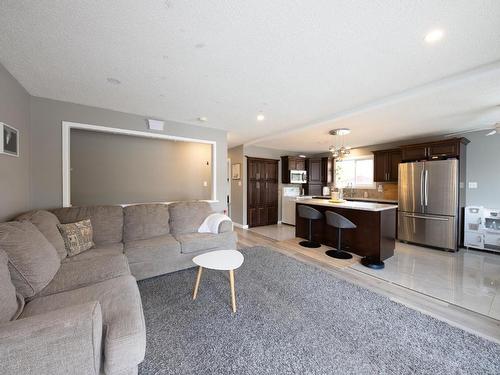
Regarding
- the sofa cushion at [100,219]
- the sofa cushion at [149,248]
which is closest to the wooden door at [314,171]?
the sofa cushion at [149,248]

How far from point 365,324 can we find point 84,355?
2004mm

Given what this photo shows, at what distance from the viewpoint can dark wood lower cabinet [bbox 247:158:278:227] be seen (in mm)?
Result: 5707

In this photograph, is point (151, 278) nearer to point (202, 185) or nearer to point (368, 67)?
point (202, 185)

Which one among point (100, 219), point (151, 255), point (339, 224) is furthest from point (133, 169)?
point (339, 224)

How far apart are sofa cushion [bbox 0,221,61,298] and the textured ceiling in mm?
1500

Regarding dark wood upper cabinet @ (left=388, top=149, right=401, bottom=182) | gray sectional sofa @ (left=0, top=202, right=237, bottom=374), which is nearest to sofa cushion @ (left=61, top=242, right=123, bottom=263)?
gray sectional sofa @ (left=0, top=202, right=237, bottom=374)

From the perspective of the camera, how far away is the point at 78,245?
85.8 inches

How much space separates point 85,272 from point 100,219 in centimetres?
113

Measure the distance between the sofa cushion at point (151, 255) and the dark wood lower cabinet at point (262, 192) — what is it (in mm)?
3259

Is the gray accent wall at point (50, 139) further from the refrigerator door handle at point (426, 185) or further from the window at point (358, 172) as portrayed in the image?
the refrigerator door handle at point (426, 185)

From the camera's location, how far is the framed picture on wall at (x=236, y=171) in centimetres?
578

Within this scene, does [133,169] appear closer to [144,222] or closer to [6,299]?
[144,222]

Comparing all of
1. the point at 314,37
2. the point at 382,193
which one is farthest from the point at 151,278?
the point at 382,193

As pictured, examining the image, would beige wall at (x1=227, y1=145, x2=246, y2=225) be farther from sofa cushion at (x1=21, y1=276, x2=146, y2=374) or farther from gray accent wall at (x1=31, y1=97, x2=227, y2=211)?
sofa cushion at (x1=21, y1=276, x2=146, y2=374)
